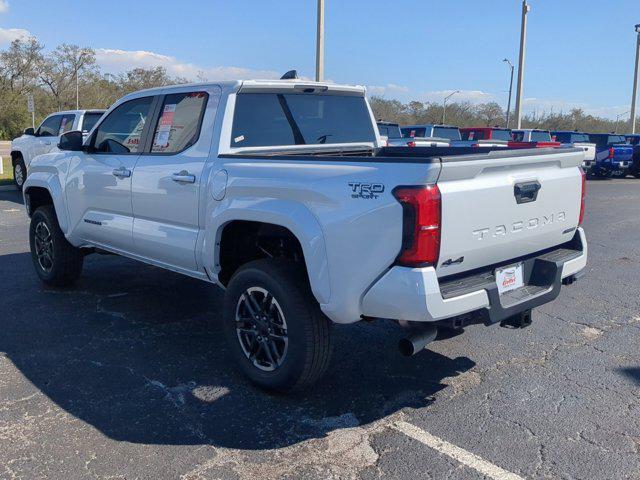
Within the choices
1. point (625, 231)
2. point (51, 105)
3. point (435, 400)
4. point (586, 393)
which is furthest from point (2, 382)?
point (51, 105)

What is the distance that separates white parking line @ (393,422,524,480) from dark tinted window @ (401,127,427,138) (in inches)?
734

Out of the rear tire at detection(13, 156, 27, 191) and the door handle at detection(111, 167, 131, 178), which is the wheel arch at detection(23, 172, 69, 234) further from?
the rear tire at detection(13, 156, 27, 191)

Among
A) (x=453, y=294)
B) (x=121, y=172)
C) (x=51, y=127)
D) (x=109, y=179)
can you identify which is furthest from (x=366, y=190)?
(x=51, y=127)

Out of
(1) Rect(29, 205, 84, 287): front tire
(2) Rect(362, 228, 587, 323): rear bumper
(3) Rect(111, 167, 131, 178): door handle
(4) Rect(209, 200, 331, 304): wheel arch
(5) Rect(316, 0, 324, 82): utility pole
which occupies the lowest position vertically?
(1) Rect(29, 205, 84, 287): front tire

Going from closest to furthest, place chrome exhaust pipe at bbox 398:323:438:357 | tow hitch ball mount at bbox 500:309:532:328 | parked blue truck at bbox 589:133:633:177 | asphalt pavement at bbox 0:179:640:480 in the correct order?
asphalt pavement at bbox 0:179:640:480, chrome exhaust pipe at bbox 398:323:438:357, tow hitch ball mount at bbox 500:309:532:328, parked blue truck at bbox 589:133:633:177

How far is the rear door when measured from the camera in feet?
14.5

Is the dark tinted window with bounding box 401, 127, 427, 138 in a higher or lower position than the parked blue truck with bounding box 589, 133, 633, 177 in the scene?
higher

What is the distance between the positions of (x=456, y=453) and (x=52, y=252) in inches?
177

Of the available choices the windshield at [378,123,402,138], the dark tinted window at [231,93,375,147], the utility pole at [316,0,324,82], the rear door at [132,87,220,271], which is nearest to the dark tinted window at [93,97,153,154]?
the rear door at [132,87,220,271]

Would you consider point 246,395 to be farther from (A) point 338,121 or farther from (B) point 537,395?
(A) point 338,121

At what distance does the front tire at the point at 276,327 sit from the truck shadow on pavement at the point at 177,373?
18cm

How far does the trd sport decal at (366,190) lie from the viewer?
3.20 metres

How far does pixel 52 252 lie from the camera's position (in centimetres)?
615

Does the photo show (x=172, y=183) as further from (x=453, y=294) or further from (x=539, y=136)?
(x=539, y=136)
